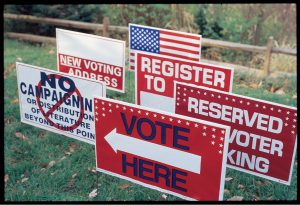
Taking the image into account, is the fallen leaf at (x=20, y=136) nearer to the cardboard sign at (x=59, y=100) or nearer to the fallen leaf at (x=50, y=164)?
the fallen leaf at (x=50, y=164)

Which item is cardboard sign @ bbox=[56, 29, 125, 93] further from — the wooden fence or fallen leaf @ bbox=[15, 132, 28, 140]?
the wooden fence

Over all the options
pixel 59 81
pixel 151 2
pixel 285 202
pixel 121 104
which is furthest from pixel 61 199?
pixel 151 2

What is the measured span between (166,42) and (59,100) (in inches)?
82.9

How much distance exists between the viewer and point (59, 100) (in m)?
4.77

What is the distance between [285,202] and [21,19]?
9292 mm

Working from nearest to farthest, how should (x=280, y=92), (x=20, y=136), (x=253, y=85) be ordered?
(x=20, y=136), (x=280, y=92), (x=253, y=85)

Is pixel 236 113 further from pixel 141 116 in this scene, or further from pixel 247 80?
pixel 247 80

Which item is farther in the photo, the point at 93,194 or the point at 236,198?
the point at 93,194

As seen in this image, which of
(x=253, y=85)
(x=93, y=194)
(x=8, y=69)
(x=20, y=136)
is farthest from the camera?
(x=8, y=69)

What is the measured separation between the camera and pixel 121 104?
12.6 feet

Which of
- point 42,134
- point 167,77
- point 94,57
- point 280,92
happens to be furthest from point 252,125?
point 280,92

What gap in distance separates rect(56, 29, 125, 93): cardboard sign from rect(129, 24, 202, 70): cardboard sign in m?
0.71

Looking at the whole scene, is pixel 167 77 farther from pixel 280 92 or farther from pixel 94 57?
pixel 280 92

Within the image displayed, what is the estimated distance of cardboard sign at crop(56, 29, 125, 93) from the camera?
18.9ft
